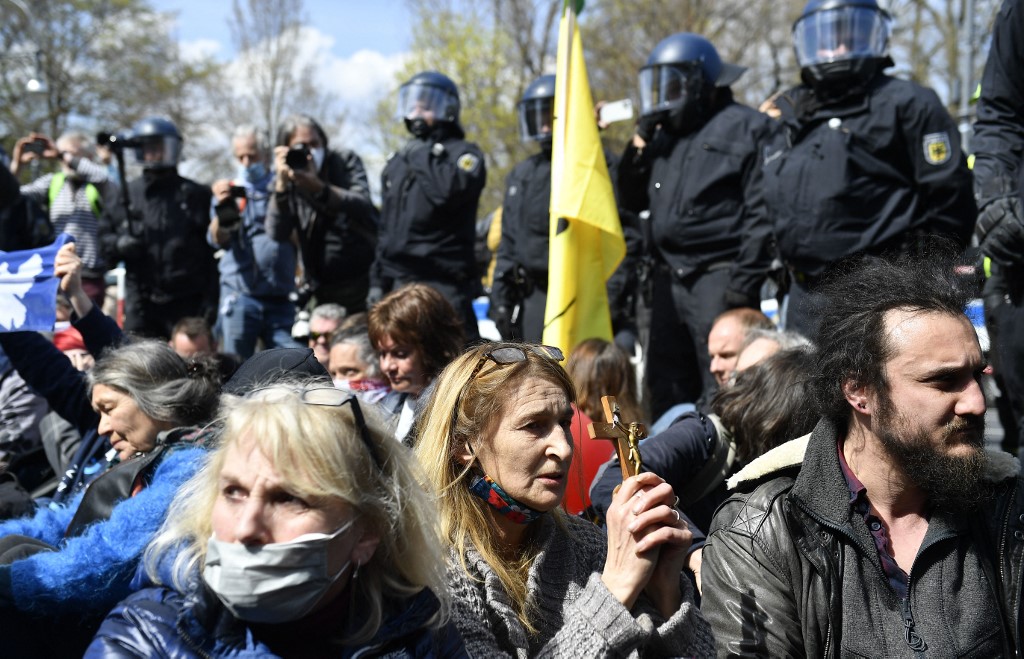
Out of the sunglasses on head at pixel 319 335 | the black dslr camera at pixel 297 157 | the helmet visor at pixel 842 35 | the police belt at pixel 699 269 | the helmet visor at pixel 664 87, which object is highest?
the helmet visor at pixel 842 35

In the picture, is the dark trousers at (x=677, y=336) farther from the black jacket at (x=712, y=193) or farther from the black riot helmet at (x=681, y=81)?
the black riot helmet at (x=681, y=81)

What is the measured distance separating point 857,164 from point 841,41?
2.24 feet

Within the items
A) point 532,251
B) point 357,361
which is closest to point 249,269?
point 532,251

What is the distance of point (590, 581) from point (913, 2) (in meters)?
27.3

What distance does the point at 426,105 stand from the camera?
7.88 m

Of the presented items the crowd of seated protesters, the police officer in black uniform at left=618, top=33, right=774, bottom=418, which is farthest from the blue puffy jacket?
the police officer in black uniform at left=618, top=33, right=774, bottom=418

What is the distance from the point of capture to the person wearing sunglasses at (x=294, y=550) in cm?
224

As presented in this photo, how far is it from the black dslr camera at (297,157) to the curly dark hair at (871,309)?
15.8ft

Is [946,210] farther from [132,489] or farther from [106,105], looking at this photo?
[106,105]

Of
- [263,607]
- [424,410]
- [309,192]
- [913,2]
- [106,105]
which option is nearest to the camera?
[263,607]

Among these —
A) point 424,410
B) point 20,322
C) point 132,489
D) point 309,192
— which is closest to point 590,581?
point 424,410

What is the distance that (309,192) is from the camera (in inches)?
298

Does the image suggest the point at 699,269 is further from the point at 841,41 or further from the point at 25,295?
the point at 25,295

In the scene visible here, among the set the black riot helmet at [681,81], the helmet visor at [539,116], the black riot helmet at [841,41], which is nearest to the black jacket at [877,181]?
the black riot helmet at [841,41]
